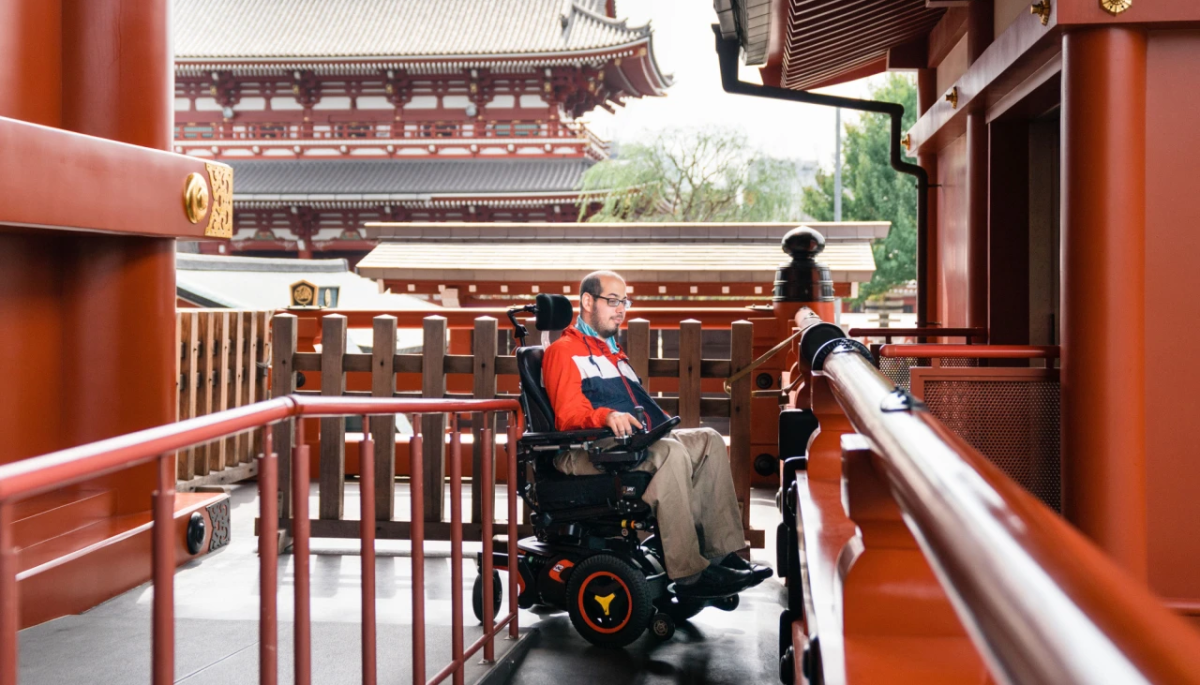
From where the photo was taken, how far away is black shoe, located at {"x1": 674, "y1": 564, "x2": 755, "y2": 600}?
11.7 ft

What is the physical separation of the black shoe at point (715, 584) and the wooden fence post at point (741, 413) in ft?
4.31

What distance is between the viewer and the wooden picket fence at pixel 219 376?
6344 mm

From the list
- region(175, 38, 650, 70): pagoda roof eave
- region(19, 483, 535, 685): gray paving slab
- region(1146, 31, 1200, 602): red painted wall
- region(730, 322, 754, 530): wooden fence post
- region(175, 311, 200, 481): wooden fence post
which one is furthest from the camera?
region(175, 38, 650, 70): pagoda roof eave

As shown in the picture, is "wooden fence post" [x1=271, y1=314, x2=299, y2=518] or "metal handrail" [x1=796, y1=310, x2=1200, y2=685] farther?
"wooden fence post" [x1=271, y1=314, x2=299, y2=518]

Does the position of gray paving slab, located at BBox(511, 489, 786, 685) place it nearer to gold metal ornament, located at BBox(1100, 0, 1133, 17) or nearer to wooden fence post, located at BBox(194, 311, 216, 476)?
gold metal ornament, located at BBox(1100, 0, 1133, 17)

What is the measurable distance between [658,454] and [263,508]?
81.1 inches

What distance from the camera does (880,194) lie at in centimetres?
3356

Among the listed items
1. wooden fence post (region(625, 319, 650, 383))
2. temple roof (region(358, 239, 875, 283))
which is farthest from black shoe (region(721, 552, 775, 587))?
temple roof (region(358, 239, 875, 283))

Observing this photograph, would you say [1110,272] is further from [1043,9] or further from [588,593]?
[588,593]

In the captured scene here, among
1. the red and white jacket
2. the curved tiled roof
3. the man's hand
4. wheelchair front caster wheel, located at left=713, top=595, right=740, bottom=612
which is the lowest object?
wheelchair front caster wheel, located at left=713, top=595, right=740, bottom=612

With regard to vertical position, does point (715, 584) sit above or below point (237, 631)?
above

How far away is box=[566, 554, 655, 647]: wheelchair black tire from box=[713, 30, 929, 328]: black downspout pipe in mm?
4524

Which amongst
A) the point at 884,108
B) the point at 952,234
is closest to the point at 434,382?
the point at 952,234

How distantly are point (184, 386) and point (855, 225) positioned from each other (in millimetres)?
8444
